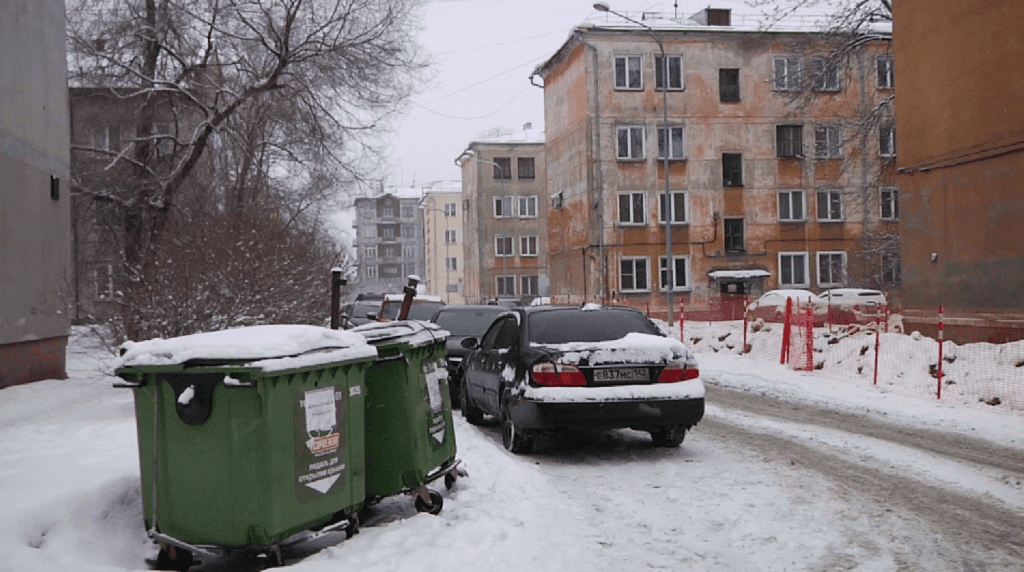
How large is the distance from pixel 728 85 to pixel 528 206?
101 ft

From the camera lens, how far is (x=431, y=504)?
6.50 metres

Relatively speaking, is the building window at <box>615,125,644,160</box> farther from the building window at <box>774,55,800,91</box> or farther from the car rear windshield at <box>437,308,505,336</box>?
the car rear windshield at <box>437,308,505,336</box>

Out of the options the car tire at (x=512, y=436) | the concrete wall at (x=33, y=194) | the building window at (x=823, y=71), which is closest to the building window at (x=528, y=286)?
the building window at (x=823, y=71)

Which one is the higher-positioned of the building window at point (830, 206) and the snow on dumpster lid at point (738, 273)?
the building window at point (830, 206)

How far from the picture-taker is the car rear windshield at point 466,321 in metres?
15.9

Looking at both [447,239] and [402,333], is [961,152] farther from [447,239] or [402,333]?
[447,239]

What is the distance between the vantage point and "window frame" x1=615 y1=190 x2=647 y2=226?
43.8m

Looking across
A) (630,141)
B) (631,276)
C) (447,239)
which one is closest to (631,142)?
(630,141)

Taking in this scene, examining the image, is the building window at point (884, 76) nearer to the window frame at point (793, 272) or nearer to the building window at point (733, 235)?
the window frame at point (793, 272)

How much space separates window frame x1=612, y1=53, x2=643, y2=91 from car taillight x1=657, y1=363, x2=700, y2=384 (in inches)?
1416

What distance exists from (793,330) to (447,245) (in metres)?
78.0

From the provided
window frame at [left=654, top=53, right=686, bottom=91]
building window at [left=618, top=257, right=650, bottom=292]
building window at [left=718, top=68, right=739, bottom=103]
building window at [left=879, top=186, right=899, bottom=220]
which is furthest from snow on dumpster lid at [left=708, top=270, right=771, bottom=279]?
window frame at [left=654, top=53, right=686, bottom=91]

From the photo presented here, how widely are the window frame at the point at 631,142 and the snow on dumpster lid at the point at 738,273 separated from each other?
643 centimetres

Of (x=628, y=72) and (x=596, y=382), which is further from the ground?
(x=628, y=72)
